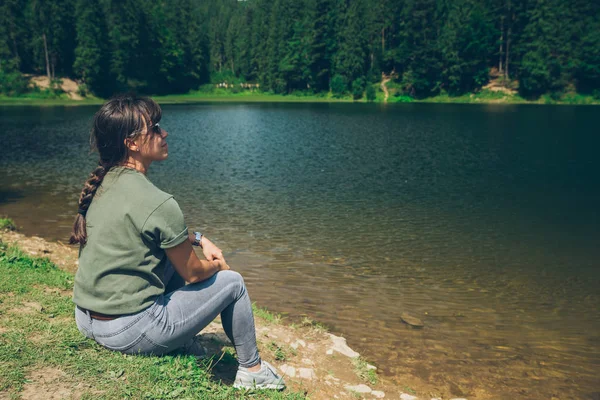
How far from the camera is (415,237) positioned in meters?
12.8

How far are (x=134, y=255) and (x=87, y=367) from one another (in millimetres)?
1152

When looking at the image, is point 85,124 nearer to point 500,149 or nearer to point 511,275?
point 500,149

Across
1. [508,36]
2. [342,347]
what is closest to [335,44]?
[508,36]

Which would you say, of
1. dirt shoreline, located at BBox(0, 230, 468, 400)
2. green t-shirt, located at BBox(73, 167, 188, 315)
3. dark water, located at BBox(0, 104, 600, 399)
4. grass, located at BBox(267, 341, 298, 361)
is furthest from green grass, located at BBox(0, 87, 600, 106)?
green t-shirt, located at BBox(73, 167, 188, 315)

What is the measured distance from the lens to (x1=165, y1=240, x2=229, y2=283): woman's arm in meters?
3.50

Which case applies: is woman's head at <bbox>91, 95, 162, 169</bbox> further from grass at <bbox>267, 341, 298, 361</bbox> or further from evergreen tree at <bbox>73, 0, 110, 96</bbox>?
evergreen tree at <bbox>73, 0, 110, 96</bbox>

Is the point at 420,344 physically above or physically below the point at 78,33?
below

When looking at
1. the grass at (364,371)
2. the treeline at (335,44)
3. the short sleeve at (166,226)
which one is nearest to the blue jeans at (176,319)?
the short sleeve at (166,226)

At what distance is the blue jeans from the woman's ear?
1030mm

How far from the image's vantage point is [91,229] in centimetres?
352

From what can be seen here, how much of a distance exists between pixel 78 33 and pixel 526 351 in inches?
3586

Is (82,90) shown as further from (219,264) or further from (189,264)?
(189,264)

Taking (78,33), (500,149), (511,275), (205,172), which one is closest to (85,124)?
(205,172)

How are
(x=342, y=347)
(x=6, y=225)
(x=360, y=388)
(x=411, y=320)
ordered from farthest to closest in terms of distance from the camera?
(x=6, y=225)
(x=411, y=320)
(x=342, y=347)
(x=360, y=388)
